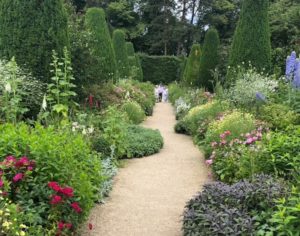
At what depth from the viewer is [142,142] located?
26.7ft

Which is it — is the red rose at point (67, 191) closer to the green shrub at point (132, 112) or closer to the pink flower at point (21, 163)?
the pink flower at point (21, 163)

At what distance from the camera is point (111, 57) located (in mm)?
13875

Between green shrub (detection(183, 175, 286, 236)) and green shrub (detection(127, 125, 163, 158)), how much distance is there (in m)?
3.62

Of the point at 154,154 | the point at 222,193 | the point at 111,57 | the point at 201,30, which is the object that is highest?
the point at 201,30

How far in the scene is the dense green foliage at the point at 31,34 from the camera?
311 inches

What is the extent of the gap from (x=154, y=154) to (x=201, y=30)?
31.8m

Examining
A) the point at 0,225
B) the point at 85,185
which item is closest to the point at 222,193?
the point at 85,185

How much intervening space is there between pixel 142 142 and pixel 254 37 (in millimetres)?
4975

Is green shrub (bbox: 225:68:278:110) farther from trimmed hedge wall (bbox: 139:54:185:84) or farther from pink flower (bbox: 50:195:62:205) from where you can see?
Result: trimmed hedge wall (bbox: 139:54:185:84)

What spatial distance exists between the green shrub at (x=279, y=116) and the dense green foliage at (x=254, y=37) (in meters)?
3.93

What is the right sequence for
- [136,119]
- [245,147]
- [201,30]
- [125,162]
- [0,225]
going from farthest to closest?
[201,30], [136,119], [125,162], [245,147], [0,225]

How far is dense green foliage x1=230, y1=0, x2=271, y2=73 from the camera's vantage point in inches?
434

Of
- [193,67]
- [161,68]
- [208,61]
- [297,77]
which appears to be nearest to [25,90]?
[297,77]

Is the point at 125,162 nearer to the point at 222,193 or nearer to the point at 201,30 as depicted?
the point at 222,193
